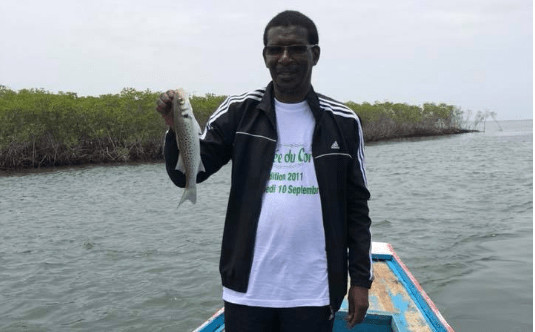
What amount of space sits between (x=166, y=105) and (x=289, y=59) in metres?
0.66

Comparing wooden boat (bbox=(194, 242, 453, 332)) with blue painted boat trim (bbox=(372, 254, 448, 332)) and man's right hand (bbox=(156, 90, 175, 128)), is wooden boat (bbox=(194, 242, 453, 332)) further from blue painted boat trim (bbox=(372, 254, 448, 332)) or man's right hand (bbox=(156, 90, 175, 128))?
man's right hand (bbox=(156, 90, 175, 128))

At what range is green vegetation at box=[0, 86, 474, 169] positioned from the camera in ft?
111

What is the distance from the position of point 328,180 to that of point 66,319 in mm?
6402

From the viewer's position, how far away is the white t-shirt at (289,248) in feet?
7.90

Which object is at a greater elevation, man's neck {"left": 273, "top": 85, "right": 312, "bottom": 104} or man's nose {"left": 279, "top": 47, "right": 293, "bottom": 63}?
man's nose {"left": 279, "top": 47, "right": 293, "bottom": 63}

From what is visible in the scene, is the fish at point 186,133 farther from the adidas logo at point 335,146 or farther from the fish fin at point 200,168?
the adidas logo at point 335,146

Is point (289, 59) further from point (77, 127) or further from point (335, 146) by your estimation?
point (77, 127)

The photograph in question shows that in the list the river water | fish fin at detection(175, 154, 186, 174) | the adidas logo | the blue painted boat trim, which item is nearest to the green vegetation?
the river water

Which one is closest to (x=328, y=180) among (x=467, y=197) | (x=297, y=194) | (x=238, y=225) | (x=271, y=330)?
(x=297, y=194)

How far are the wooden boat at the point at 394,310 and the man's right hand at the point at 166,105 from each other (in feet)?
7.79

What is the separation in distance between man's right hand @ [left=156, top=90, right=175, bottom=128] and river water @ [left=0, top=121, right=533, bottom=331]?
5.40 meters

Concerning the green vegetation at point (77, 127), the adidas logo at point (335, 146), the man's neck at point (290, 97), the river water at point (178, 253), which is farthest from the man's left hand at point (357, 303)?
the green vegetation at point (77, 127)

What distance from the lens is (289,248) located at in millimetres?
2404

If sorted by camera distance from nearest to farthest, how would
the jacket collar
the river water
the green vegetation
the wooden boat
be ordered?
the jacket collar → the wooden boat → the river water → the green vegetation
